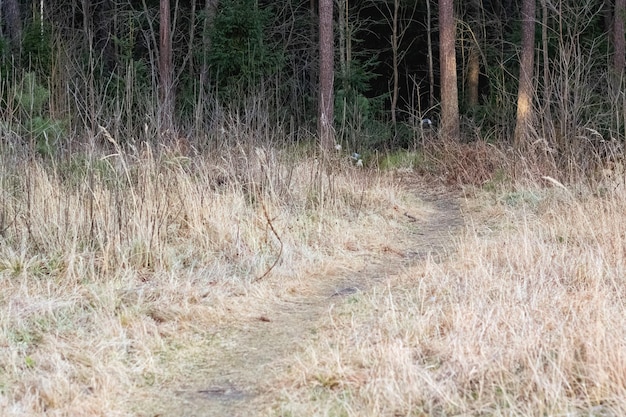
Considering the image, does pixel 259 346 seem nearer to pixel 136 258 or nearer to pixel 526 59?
pixel 136 258

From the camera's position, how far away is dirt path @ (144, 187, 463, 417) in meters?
3.14

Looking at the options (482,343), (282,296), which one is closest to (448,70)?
(282,296)

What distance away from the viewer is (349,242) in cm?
633

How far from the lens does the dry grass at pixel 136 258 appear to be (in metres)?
3.39

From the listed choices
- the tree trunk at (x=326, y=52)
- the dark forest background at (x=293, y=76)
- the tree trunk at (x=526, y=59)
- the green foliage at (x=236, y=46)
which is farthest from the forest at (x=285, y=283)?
the green foliage at (x=236, y=46)

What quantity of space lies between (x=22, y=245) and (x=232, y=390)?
2.44 meters

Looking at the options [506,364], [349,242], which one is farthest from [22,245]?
[506,364]

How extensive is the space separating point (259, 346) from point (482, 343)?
126cm

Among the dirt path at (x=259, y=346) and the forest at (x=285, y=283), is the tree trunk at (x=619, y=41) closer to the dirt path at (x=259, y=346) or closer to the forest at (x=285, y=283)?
the forest at (x=285, y=283)

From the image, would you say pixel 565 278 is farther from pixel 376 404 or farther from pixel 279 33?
pixel 279 33

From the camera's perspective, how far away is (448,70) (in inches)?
524

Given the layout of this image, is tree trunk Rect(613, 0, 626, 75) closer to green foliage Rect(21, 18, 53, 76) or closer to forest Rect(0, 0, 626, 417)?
forest Rect(0, 0, 626, 417)

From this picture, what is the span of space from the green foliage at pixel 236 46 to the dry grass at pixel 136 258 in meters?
7.74

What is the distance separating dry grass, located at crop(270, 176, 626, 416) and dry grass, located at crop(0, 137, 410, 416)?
78 cm
